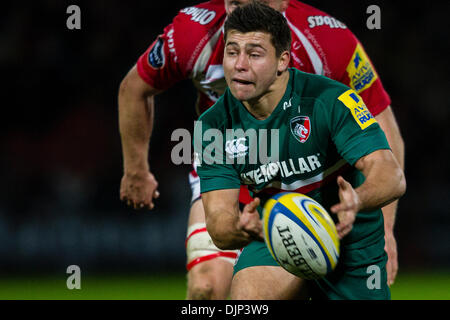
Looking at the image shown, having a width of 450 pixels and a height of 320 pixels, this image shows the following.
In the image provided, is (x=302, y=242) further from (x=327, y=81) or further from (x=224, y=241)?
(x=327, y=81)

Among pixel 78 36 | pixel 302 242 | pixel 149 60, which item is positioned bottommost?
pixel 302 242

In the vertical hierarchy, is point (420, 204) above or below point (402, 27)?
below

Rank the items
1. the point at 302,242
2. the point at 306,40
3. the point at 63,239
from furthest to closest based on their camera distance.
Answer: the point at 63,239 < the point at 306,40 < the point at 302,242

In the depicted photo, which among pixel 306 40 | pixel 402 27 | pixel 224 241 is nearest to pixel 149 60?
pixel 306 40

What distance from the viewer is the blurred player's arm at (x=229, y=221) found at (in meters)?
3.23

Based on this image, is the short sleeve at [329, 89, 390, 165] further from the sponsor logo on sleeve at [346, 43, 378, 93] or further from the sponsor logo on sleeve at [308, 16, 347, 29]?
the sponsor logo on sleeve at [308, 16, 347, 29]

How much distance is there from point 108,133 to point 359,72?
23.1 ft

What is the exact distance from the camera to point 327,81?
12.1 feet

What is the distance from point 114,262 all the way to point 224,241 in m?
6.70

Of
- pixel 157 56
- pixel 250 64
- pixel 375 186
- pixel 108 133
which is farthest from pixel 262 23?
pixel 108 133

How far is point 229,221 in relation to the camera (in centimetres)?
352

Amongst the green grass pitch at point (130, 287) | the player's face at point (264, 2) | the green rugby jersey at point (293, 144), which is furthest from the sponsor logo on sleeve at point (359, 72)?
the green grass pitch at point (130, 287)

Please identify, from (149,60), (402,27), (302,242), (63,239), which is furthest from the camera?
(402,27)

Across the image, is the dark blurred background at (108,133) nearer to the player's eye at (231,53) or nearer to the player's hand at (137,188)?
the player's hand at (137,188)
